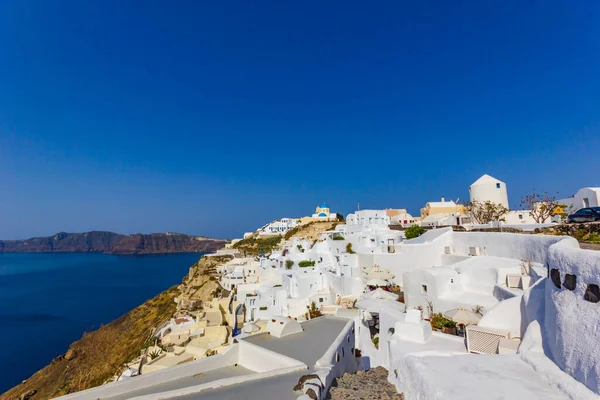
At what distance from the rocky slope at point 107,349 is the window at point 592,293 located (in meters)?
25.9

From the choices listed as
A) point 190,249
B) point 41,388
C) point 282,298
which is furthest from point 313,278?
point 190,249

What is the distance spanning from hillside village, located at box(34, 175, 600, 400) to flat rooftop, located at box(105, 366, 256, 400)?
0.04 metres

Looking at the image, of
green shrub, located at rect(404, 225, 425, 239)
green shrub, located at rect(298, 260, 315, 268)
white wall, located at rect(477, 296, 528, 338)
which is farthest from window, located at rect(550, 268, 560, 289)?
green shrub, located at rect(298, 260, 315, 268)

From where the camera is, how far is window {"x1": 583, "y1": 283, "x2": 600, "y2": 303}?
4.66 metres

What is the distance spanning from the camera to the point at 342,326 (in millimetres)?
11680

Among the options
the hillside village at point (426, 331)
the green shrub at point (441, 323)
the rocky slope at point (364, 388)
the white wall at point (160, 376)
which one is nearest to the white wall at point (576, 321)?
the hillside village at point (426, 331)

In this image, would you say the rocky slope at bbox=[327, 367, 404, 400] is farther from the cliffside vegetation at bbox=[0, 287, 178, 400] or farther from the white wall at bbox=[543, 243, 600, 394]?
the cliffside vegetation at bbox=[0, 287, 178, 400]

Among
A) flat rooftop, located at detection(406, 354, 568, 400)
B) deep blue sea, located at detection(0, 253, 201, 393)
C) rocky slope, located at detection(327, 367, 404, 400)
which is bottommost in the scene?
deep blue sea, located at detection(0, 253, 201, 393)

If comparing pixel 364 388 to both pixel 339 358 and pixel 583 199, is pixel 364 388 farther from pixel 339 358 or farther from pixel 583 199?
pixel 583 199

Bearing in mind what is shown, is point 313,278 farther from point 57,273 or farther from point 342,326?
point 57,273

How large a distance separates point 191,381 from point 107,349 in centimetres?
3282

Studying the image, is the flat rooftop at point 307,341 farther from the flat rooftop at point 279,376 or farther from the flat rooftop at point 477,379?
the flat rooftop at point 477,379

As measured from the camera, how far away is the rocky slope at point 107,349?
24906 mm

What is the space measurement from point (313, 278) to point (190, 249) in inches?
7268
